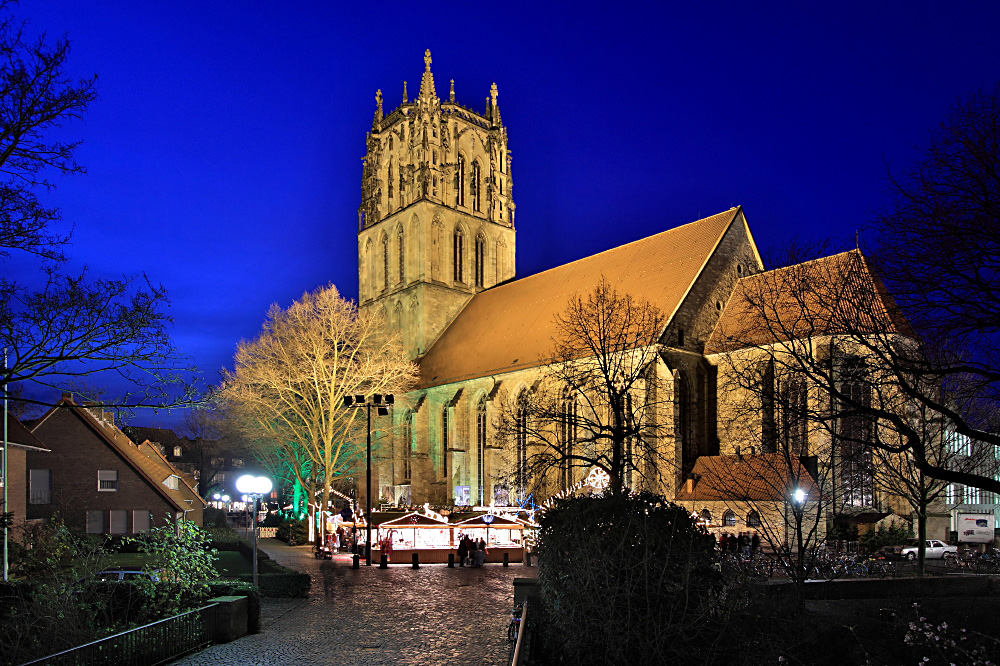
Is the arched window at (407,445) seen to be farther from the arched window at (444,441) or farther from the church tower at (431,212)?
the church tower at (431,212)

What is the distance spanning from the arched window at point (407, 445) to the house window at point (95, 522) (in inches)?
816

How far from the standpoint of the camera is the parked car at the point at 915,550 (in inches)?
1123

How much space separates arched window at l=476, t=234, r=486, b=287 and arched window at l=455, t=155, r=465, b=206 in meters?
2.85

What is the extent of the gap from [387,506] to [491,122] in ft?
96.8

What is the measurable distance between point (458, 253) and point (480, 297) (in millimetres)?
3832

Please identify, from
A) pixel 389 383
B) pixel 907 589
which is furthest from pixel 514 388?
pixel 907 589

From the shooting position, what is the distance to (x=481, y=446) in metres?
45.5

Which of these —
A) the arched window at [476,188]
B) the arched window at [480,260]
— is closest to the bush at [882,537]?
the arched window at [480,260]

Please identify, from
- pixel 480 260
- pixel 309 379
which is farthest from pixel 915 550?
pixel 480 260

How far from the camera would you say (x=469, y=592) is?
1938cm

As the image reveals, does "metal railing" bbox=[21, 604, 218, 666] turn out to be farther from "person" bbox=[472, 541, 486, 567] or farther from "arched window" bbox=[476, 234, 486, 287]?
"arched window" bbox=[476, 234, 486, 287]

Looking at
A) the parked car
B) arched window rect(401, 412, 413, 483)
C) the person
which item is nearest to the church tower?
arched window rect(401, 412, 413, 483)

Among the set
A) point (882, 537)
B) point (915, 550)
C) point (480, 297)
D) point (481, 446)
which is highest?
point (480, 297)

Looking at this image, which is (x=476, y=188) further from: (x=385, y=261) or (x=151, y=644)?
(x=151, y=644)
